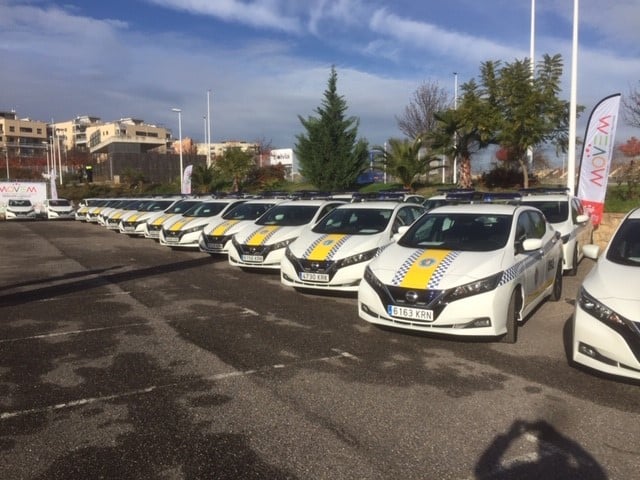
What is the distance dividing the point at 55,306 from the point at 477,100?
18.6 metres

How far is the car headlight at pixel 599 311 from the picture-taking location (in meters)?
4.32

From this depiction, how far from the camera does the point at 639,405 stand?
432 cm

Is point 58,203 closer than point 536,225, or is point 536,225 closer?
point 536,225

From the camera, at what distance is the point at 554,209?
34.9ft

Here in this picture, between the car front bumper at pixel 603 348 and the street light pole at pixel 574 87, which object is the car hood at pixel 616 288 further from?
the street light pole at pixel 574 87

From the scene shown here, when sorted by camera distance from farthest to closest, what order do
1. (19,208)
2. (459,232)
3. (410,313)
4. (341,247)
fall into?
(19,208), (341,247), (459,232), (410,313)

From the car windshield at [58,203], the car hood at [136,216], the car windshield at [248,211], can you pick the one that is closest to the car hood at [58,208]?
the car windshield at [58,203]

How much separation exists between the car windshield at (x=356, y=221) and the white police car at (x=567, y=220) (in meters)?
2.56

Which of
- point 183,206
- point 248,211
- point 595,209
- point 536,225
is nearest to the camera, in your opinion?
point 536,225

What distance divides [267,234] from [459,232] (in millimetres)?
4694

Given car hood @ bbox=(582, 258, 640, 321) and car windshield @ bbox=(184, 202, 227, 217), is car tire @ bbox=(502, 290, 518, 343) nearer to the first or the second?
car hood @ bbox=(582, 258, 640, 321)

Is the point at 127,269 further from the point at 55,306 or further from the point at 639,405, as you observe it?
the point at 639,405

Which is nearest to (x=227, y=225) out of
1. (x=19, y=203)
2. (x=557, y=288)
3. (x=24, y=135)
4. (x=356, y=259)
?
(x=356, y=259)

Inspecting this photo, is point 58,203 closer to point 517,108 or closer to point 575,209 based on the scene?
point 517,108
